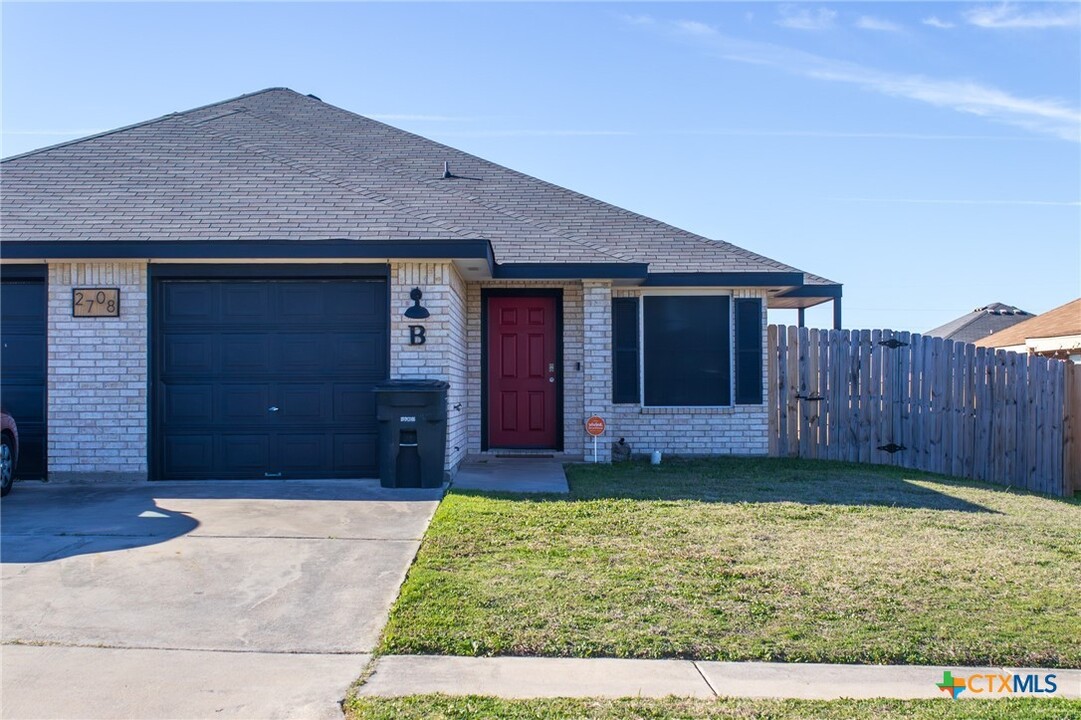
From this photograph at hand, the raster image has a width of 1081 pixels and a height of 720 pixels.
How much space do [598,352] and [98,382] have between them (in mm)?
6114

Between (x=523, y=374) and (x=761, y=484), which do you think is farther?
(x=523, y=374)

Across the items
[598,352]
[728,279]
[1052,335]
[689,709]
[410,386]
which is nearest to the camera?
[689,709]

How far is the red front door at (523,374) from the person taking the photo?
13.0 m

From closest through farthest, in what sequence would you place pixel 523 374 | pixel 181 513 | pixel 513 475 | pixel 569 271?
pixel 181 513 < pixel 513 475 < pixel 569 271 < pixel 523 374

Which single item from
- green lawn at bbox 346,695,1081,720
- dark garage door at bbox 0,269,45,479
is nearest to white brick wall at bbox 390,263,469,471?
dark garage door at bbox 0,269,45,479

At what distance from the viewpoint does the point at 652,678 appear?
4.38 metres

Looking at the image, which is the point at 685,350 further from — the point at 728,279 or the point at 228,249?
the point at 228,249

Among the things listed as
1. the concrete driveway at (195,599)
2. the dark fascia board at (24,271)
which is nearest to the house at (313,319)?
the dark fascia board at (24,271)

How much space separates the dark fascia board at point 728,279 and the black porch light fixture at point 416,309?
3619 mm

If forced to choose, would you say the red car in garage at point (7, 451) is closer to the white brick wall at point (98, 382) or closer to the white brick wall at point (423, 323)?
the white brick wall at point (98, 382)

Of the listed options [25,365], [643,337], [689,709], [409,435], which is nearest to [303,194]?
[409,435]

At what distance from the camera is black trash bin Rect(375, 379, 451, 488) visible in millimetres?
9508

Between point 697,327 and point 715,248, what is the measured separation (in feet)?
4.54

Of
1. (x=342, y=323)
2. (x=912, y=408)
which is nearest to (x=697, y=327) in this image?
(x=912, y=408)
